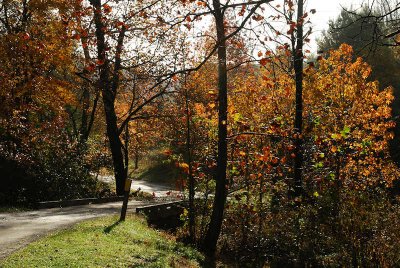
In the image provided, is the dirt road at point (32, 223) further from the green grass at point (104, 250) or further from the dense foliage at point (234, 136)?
the dense foliage at point (234, 136)

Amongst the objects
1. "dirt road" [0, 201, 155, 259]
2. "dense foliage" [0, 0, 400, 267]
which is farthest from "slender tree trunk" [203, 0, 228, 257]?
"dirt road" [0, 201, 155, 259]

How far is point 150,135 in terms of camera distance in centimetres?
3531

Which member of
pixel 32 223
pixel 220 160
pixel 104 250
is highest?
pixel 220 160

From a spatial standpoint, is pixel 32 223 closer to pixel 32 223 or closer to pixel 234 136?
pixel 32 223

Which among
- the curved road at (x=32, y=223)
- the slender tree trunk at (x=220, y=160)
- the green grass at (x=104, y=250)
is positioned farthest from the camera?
the slender tree trunk at (x=220, y=160)

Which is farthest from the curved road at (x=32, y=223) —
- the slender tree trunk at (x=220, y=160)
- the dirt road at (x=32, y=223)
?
the slender tree trunk at (x=220, y=160)

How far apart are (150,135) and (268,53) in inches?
1095

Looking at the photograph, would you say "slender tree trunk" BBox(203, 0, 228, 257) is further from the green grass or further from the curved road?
the curved road

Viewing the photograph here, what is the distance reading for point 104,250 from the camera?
9.21 m

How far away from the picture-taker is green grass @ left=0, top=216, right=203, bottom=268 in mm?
7965

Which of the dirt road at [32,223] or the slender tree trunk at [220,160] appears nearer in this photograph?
the dirt road at [32,223]

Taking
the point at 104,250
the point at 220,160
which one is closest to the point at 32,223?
the point at 104,250

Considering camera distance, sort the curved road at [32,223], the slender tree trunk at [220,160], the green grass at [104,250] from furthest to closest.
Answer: the slender tree trunk at [220,160], the curved road at [32,223], the green grass at [104,250]

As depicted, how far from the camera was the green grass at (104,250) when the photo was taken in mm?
7965
